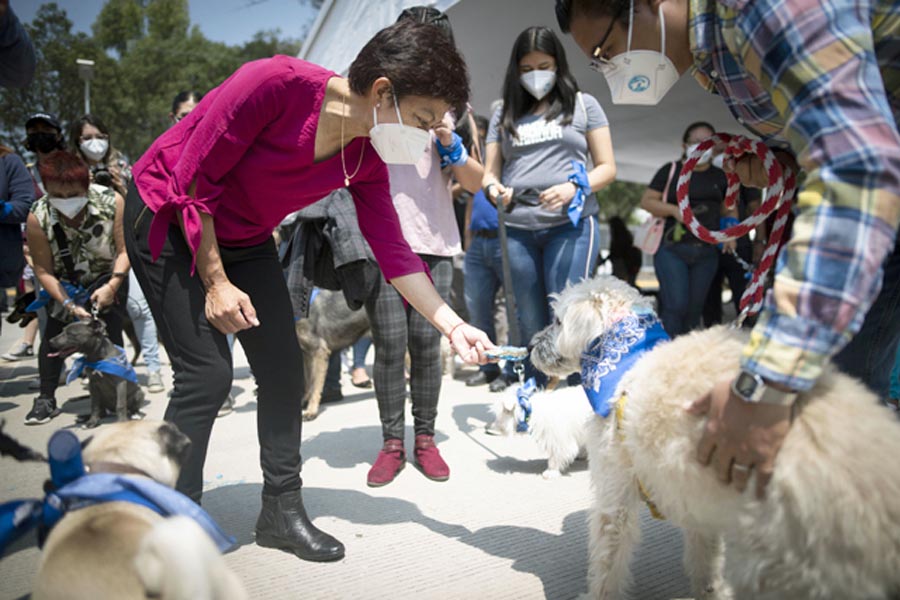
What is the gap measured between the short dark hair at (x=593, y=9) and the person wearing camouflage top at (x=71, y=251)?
403cm

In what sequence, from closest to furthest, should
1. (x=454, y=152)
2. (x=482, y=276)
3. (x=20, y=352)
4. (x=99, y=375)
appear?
(x=454, y=152) → (x=99, y=375) → (x=482, y=276) → (x=20, y=352)

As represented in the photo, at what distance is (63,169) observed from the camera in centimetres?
436

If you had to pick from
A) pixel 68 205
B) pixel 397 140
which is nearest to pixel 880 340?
pixel 397 140

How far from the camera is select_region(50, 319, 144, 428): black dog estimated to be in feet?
14.5

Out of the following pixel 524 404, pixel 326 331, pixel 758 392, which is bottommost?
pixel 524 404

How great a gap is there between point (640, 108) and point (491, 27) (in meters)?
3.14

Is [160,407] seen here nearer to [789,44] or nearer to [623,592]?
[623,592]

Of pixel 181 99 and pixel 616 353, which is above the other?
pixel 181 99

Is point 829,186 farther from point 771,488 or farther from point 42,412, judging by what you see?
point 42,412

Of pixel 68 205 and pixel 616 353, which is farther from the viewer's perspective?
pixel 68 205

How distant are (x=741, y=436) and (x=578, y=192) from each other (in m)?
2.37

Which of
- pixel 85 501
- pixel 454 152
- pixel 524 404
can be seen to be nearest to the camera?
pixel 85 501

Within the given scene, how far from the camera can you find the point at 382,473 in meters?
3.11

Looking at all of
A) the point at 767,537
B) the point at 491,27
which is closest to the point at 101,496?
the point at 767,537
